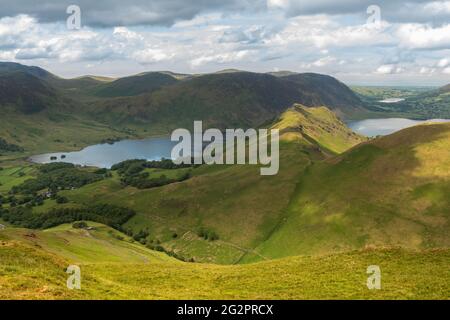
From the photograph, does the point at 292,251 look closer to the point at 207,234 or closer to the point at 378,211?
the point at 378,211

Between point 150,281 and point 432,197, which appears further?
point 432,197

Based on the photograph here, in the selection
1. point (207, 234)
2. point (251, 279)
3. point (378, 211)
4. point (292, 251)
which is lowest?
point (207, 234)

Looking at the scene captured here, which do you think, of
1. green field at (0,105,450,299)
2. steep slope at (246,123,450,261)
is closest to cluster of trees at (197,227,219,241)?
green field at (0,105,450,299)

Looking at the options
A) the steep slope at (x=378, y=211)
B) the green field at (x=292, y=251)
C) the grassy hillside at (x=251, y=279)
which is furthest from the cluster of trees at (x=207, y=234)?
the grassy hillside at (x=251, y=279)

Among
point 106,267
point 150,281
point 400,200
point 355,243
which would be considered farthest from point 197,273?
point 400,200

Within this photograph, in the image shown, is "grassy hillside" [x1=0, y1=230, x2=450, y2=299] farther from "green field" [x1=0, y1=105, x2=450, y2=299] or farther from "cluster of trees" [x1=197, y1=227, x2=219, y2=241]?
"cluster of trees" [x1=197, y1=227, x2=219, y2=241]

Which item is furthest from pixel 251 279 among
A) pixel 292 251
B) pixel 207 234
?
pixel 207 234

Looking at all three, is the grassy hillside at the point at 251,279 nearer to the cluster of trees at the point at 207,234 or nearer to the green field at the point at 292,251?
the green field at the point at 292,251
